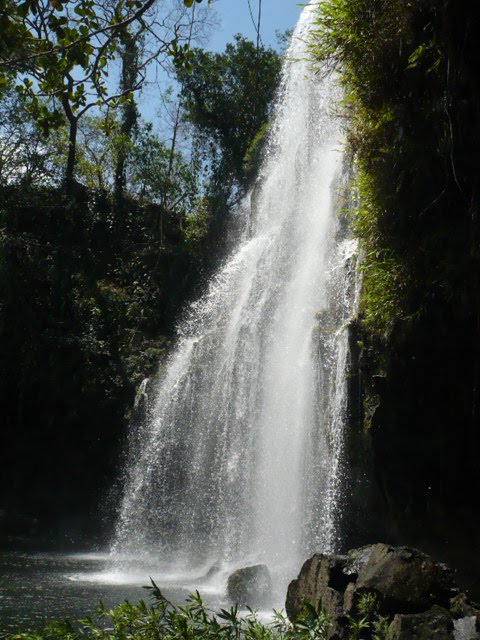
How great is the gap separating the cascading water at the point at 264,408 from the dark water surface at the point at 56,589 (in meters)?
1.42

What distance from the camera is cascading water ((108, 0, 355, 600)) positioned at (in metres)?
11.0

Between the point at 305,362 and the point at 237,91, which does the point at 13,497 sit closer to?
the point at 305,362

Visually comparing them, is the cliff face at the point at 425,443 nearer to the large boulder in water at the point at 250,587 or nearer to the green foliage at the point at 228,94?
the large boulder in water at the point at 250,587

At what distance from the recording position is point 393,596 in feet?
19.4

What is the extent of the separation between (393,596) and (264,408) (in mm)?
6923

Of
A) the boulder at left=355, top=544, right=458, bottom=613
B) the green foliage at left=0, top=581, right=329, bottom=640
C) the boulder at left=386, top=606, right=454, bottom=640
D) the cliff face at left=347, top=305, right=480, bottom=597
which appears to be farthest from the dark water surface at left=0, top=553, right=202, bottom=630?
the boulder at left=386, top=606, right=454, bottom=640

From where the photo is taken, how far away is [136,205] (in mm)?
24141

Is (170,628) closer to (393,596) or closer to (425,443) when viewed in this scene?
(393,596)

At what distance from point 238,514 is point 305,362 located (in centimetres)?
314

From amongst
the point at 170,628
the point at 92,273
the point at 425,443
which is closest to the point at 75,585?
the point at 425,443

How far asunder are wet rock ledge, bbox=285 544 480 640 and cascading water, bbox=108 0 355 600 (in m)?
3.33

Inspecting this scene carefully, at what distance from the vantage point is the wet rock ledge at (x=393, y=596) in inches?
210

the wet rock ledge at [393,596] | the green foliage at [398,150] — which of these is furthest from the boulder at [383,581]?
the green foliage at [398,150]

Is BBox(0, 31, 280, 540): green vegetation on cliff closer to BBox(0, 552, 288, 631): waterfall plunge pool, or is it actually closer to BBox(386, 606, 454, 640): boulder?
BBox(0, 552, 288, 631): waterfall plunge pool
